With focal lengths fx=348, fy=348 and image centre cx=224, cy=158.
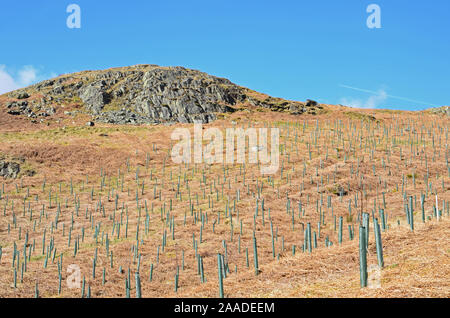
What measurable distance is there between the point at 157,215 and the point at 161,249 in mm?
8620

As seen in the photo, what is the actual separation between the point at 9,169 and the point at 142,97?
1920 inches

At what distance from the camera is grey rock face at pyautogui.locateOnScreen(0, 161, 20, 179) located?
47.9 metres

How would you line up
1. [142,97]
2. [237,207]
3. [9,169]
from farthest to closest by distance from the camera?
[142,97]
[9,169]
[237,207]

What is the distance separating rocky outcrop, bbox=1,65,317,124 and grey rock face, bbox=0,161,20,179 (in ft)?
112

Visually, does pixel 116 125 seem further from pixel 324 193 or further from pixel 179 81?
pixel 324 193

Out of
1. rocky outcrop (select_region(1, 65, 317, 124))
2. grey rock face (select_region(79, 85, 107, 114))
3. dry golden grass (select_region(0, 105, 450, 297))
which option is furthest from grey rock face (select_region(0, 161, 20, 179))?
grey rock face (select_region(79, 85, 107, 114))

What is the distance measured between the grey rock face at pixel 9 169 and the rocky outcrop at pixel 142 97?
112 feet

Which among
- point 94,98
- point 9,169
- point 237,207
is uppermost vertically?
point 94,98

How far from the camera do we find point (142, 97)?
9344 centimetres

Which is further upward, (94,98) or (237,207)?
(94,98)

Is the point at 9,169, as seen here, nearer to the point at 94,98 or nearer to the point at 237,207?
the point at 237,207

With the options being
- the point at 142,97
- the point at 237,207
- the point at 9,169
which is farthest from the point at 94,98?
the point at 237,207

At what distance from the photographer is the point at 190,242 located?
27.3m
